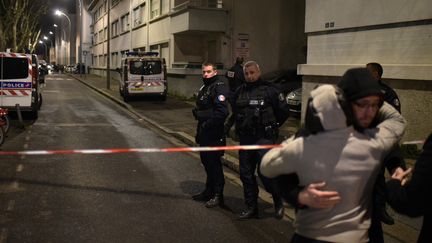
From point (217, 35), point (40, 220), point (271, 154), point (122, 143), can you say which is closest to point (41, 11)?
point (217, 35)

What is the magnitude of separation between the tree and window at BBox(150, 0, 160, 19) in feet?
32.1

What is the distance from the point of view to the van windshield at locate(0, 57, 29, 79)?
13.8 meters

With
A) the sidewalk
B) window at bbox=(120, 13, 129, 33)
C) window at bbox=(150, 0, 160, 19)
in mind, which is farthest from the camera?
window at bbox=(120, 13, 129, 33)

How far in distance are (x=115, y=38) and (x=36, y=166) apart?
1454 inches

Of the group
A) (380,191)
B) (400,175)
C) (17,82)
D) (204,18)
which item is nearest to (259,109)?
(380,191)

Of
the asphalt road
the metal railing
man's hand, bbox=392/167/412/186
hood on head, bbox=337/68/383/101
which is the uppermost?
the metal railing

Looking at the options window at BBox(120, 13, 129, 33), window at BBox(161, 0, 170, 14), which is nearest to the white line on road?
window at BBox(161, 0, 170, 14)

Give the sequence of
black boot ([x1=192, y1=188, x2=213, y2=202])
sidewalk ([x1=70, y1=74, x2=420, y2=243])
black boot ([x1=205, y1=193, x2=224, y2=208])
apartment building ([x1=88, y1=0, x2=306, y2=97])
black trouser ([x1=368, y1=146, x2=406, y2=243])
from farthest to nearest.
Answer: apartment building ([x1=88, y1=0, x2=306, y2=97])
black boot ([x1=192, y1=188, x2=213, y2=202])
black boot ([x1=205, y1=193, x2=224, y2=208])
sidewalk ([x1=70, y1=74, x2=420, y2=243])
black trouser ([x1=368, y1=146, x2=406, y2=243])

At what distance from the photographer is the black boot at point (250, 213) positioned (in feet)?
19.0

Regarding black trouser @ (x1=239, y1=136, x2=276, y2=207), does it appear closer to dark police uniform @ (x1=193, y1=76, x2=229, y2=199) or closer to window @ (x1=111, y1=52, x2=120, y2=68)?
dark police uniform @ (x1=193, y1=76, x2=229, y2=199)

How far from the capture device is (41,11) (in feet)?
142

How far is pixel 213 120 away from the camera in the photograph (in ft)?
19.5

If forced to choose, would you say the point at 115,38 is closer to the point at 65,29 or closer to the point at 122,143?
the point at 122,143

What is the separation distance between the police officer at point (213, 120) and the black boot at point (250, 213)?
1.92 feet
